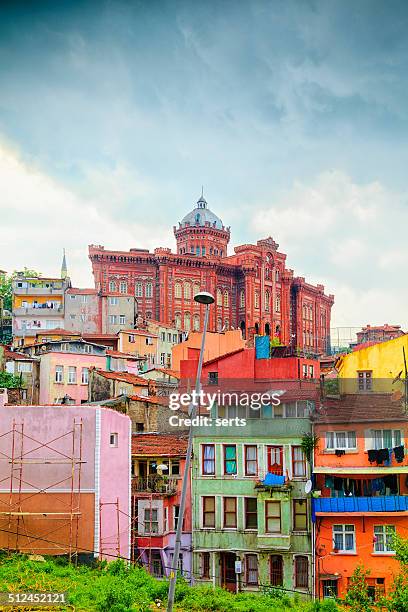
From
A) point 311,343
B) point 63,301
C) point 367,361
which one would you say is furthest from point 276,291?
point 367,361

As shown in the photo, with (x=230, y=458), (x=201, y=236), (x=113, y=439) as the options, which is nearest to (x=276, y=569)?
(x=230, y=458)

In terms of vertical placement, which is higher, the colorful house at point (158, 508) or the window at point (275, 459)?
the window at point (275, 459)

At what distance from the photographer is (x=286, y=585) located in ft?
96.0

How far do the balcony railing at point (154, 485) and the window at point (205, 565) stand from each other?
9.88ft

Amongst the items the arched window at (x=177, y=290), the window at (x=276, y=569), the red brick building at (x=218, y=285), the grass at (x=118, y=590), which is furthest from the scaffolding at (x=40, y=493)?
the arched window at (x=177, y=290)

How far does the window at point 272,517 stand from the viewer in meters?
30.4

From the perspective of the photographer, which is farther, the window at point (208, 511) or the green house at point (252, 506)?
the window at point (208, 511)

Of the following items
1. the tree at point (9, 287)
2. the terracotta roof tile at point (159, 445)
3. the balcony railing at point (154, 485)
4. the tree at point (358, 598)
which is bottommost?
the tree at point (358, 598)

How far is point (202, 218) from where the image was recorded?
12431 centimetres

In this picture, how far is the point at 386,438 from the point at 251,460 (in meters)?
5.40

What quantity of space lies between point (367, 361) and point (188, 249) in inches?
3226

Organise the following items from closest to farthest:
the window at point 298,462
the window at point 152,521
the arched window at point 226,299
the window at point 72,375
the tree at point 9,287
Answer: the window at point 298,462 < the window at point 152,521 < the window at point 72,375 < the tree at point 9,287 < the arched window at point 226,299

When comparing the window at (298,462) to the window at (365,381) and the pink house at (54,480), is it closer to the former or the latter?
the pink house at (54,480)

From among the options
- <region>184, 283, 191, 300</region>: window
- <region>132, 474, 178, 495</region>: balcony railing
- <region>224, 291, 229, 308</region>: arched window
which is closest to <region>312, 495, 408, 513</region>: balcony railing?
<region>132, 474, 178, 495</region>: balcony railing
